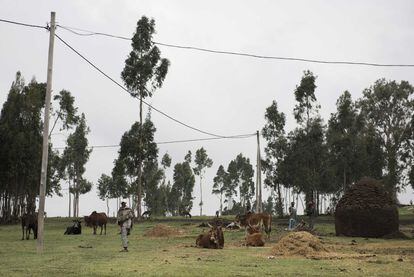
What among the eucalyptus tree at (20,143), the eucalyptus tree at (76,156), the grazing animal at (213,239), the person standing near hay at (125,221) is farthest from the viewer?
the eucalyptus tree at (76,156)

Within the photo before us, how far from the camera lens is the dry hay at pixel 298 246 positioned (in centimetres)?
1903

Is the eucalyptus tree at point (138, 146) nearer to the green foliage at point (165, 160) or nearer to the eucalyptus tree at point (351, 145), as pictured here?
the eucalyptus tree at point (351, 145)

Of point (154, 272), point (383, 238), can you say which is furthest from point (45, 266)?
point (383, 238)

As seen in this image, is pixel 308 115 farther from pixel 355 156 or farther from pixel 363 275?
pixel 363 275

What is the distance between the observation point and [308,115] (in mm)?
65438

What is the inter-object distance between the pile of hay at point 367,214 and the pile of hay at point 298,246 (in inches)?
502

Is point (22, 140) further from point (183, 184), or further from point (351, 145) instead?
point (183, 184)


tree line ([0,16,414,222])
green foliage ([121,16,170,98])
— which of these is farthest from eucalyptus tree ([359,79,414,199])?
green foliage ([121,16,170,98])

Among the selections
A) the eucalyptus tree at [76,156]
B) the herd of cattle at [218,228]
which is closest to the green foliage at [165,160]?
the eucalyptus tree at [76,156]

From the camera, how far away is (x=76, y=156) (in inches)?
3268

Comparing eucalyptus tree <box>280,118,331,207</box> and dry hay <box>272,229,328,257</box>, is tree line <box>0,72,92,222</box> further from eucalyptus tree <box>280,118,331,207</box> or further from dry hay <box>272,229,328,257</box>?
dry hay <box>272,229,328,257</box>

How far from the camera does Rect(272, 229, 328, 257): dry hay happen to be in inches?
749

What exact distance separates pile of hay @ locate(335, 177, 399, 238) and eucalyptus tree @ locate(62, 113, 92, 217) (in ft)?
180

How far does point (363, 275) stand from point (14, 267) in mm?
9001
